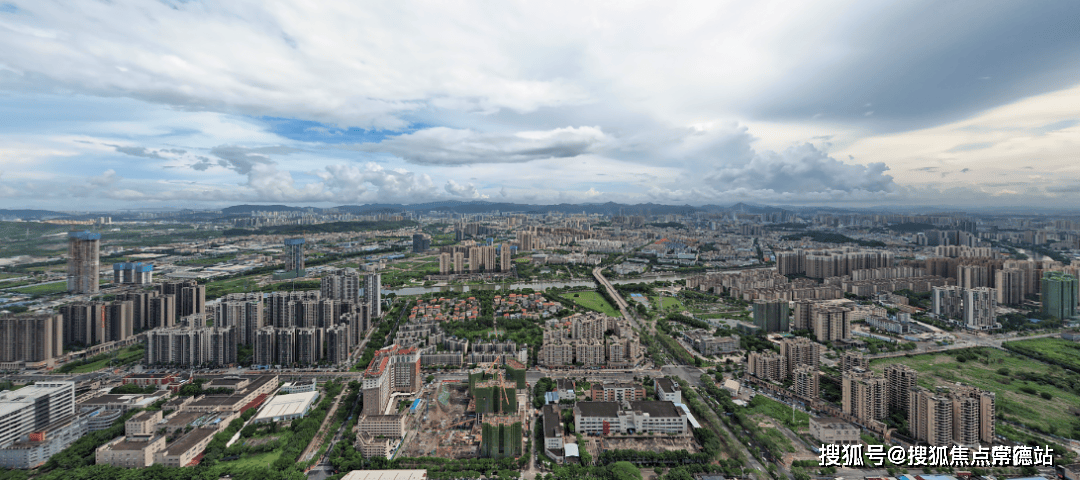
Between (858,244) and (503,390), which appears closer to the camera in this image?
(503,390)

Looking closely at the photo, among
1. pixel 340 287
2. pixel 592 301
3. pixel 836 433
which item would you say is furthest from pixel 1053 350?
pixel 340 287

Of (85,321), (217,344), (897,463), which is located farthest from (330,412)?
(897,463)

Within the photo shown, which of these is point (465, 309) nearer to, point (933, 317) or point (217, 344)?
point (217, 344)

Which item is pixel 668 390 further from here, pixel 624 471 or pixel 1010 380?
pixel 1010 380

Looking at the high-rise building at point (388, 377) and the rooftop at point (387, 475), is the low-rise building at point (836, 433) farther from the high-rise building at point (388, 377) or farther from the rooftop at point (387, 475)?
the high-rise building at point (388, 377)

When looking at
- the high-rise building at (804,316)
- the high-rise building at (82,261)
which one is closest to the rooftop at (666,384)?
the high-rise building at (804,316)
